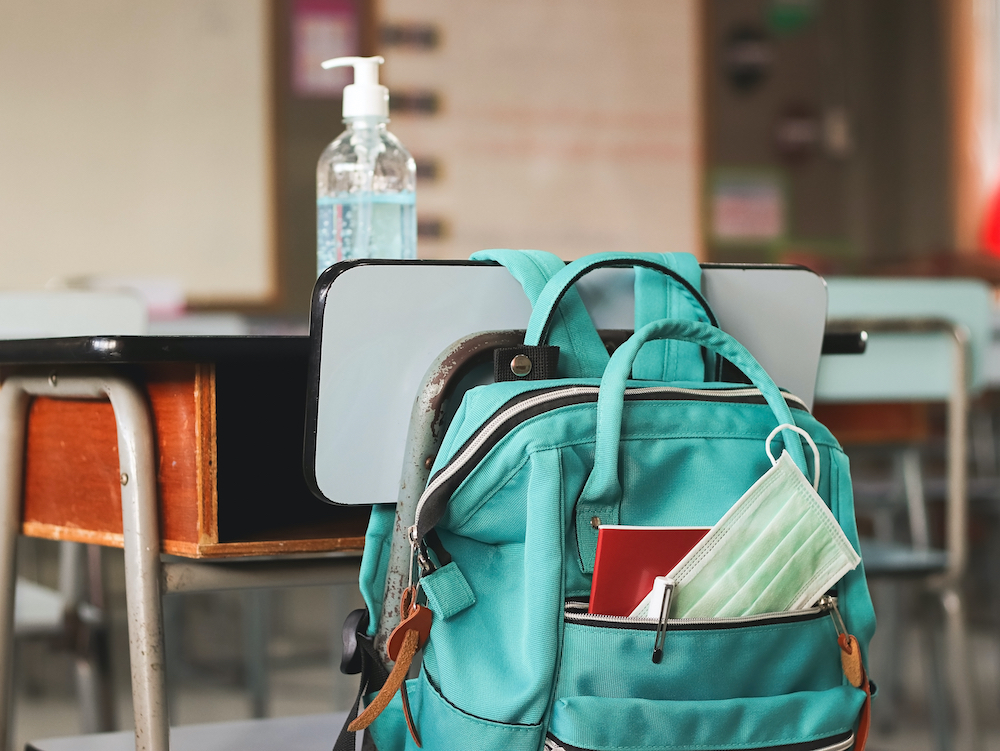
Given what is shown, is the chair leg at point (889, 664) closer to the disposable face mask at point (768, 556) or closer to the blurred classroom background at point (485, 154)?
the blurred classroom background at point (485, 154)

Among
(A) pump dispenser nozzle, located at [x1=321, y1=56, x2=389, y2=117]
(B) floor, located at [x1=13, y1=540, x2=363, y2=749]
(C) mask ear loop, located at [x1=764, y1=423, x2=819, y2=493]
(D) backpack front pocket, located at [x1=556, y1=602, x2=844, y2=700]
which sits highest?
(A) pump dispenser nozzle, located at [x1=321, y1=56, x2=389, y2=117]

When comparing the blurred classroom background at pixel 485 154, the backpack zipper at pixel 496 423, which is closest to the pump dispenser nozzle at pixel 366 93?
the backpack zipper at pixel 496 423

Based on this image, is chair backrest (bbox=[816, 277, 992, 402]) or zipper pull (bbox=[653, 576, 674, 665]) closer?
zipper pull (bbox=[653, 576, 674, 665])

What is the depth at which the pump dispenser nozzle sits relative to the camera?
3.30ft

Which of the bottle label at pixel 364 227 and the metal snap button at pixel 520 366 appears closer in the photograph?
the metal snap button at pixel 520 366

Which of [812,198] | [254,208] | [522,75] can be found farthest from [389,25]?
[812,198]

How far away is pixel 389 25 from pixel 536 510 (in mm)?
3394

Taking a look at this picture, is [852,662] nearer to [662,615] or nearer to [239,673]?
[662,615]

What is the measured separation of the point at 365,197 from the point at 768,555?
56cm

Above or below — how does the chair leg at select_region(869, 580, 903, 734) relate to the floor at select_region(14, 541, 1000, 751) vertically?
above

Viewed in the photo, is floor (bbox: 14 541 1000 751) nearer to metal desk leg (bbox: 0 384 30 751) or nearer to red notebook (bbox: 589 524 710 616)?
metal desk leg (bbox: 0 384 30 751)

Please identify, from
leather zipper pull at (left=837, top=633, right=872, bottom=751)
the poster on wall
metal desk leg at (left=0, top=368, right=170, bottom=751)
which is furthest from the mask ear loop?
the poster on wall

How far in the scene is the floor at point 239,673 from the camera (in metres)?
2.35

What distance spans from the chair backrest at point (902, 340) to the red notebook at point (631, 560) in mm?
1006
